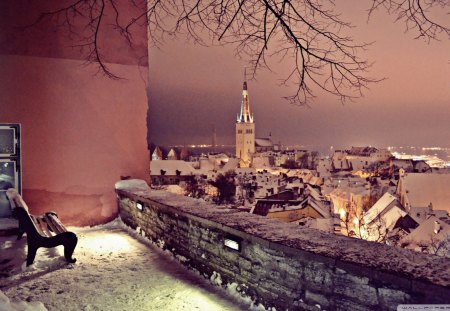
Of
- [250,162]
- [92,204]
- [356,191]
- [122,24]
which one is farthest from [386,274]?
[250,162]

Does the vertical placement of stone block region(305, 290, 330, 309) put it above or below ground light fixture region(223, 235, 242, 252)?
below

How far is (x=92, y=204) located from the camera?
7.45 metres

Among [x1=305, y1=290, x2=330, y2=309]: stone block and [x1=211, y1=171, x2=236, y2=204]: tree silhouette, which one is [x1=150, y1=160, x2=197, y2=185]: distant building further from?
[x1=305, y1=290, x2=330, y2=309]: stone block

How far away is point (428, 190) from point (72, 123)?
35171 millimetres

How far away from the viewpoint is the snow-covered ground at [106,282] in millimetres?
3938

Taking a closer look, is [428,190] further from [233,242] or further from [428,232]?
[233,242]

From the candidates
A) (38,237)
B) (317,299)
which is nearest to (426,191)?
(317,299)

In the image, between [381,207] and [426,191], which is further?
[426,191]

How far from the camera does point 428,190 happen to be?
35.0m

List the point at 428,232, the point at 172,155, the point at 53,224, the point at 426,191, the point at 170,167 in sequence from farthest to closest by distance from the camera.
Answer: the point at 172,155 → the point at 170,167 → the point at 426,191 → the point at 428,232 → the point at 53,224

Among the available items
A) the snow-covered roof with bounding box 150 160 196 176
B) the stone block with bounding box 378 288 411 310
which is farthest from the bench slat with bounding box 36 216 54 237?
the snow-covered roof with bounding box 150 160 196 176

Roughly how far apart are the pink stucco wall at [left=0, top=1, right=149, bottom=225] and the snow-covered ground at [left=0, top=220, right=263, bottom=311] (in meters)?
1.49

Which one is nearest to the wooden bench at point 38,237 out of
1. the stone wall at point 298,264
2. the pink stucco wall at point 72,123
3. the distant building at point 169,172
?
the stone wall at point 298,264

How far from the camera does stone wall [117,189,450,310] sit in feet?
8.63
